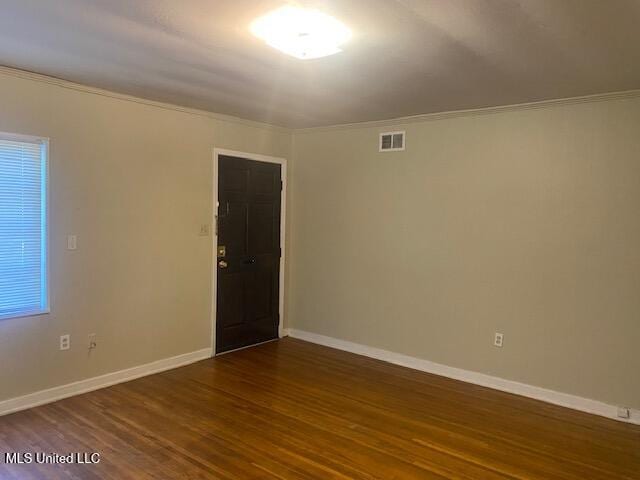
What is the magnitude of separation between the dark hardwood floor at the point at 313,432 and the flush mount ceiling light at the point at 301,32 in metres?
2.36

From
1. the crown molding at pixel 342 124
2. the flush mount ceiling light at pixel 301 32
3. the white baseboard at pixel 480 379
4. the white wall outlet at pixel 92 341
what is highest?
the crown molding at pixel 342 124

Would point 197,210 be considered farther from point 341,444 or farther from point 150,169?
point 341,444

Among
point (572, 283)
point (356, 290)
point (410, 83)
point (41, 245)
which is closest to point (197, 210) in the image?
point (41, 245)

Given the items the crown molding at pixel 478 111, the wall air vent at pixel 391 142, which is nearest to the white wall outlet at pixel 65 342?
the crown molding at pixel 478 111

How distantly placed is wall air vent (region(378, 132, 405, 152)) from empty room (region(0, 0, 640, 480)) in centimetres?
4

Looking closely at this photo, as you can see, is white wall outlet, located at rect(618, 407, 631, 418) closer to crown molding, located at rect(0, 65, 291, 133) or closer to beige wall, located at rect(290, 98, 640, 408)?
beige wall, located at rect(290, 98, 640, 408)

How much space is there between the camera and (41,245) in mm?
3414

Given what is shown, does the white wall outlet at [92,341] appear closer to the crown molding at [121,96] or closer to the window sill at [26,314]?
the window sill at [26,314]

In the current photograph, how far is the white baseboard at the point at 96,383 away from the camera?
331 centimetres

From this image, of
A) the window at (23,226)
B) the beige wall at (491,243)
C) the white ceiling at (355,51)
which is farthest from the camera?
the beige wall at (491,243)

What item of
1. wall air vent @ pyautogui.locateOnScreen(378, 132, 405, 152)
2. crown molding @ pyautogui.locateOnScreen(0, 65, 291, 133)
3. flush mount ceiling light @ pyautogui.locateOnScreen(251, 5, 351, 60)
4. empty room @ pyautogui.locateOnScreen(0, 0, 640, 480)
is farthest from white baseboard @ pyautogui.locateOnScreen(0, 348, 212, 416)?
flush mount ceiling light @ pyautogui.locateOnScreen(251, 5, 351, 60)

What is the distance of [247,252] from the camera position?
4984 millimetres

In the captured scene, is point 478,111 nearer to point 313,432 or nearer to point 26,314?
point 313,432

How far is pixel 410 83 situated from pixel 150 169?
230cm
